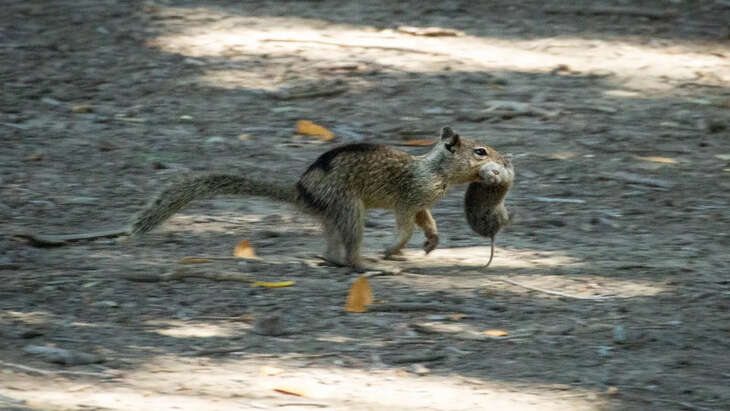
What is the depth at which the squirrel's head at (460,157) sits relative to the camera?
5969mm

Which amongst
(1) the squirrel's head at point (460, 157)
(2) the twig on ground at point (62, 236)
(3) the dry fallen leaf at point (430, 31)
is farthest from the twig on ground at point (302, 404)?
(3) the dry fallen leaf at point (430, 31)

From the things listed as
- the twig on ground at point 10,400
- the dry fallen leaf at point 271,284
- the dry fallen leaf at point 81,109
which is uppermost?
the dry fallen leaf at point 81,109

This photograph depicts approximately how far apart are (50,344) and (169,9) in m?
7.04

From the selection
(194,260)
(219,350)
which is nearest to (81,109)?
(194,260)

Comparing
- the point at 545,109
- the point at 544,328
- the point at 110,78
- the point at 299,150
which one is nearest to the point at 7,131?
the point at 110,78

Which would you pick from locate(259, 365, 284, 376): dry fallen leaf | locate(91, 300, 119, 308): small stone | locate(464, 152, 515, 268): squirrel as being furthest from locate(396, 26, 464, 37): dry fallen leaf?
locate(259, 365, 284, 376): dry fallen leaf

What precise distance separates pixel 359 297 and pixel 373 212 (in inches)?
75.1

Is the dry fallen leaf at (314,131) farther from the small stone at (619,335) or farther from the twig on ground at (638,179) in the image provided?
the small stone at (619,335)

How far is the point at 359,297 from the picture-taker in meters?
5.42

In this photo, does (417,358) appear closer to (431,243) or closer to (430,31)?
(431,243)

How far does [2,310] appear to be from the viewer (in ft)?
17.2

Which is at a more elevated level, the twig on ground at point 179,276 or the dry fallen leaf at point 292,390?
the twig on ground at point 179,276

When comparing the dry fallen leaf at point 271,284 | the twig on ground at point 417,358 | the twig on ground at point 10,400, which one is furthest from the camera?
the dry fallen leaf at point 271,284

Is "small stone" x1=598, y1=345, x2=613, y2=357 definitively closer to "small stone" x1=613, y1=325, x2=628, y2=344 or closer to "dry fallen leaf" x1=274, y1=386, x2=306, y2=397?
"small stone" x1=613, y1=325, x2=628, y2=344
